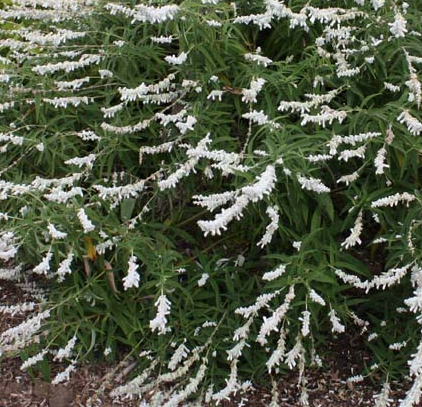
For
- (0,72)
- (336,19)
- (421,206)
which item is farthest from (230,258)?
(0,72)

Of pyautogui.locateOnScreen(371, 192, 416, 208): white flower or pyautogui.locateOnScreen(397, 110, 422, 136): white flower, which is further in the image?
pyautogui.locateOnScreen(371, 192, 416, 208): white flower

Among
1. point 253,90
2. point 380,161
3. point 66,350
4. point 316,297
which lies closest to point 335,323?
point 316,297

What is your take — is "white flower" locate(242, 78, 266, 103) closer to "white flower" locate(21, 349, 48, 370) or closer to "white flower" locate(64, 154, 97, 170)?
"white flower" locate(64, 154, 97, 170)

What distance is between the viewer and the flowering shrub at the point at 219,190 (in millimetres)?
3123

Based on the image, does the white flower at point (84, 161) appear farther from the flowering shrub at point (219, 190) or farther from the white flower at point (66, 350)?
the white flower at point (66, 350)

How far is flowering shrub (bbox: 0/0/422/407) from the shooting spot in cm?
312

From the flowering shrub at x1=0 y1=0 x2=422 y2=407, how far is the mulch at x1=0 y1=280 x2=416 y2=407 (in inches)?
A: 3.3

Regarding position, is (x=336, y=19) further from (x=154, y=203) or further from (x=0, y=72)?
(x=0, y=72)

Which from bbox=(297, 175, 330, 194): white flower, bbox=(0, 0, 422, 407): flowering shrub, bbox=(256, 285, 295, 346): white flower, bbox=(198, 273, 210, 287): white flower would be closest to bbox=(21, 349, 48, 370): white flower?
bbox=(0, 0, 422, 407): flowering shrub

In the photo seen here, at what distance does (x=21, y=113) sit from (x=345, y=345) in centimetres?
216

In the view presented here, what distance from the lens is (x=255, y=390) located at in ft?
11.4

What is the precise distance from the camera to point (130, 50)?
3545mm

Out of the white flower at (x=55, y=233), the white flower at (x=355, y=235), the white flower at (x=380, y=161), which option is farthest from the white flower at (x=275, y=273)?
the white flower at (x=55, y=233)

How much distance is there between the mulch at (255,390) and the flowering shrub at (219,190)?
84 millimetres
